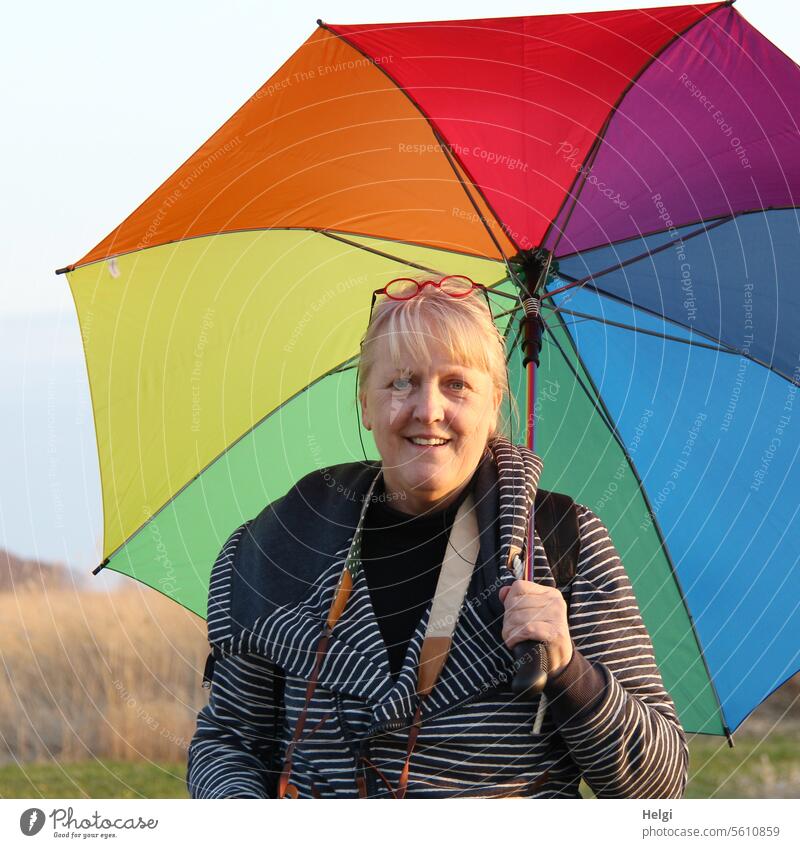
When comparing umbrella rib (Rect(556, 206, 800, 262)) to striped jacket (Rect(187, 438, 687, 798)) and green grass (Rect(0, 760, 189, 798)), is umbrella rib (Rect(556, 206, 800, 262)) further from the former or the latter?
green grass (Rect(0, 760, 189, 798))

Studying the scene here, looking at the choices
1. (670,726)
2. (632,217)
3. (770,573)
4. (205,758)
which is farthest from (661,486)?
(205,758)

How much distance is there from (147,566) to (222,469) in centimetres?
32

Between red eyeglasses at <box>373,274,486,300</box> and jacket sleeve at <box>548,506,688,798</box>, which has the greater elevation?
red eyeglasses at <box>373,274,486,300</box>

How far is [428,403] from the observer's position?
86.9 inches

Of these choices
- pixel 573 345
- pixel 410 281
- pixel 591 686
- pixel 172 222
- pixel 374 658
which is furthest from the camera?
pixel 573 345

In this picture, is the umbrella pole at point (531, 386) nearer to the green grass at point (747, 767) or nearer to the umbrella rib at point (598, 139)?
the umbrella rib at point (598, 139)

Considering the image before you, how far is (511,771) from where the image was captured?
83.6 inches

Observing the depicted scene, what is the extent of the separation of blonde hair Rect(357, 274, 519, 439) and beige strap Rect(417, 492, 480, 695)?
1.11ft

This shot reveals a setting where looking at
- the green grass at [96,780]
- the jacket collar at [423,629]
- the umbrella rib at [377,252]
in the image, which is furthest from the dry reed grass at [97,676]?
the jacket collar at [423,629]

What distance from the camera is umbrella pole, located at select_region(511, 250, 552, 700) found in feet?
6.56

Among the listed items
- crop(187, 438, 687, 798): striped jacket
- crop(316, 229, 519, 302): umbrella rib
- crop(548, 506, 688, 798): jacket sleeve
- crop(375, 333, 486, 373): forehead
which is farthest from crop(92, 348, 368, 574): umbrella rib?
crop(548, 506, 688, 798): jacket sleeve

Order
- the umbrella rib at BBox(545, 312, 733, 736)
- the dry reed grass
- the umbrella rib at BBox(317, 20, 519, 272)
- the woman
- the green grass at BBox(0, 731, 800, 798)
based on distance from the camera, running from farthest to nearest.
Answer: the dry reed grass < the green grass at BBox(0, 731, 800, 798) < the umbrella rib at BBox(545, 312, 733, 736) < the umbrella rib at BBox(317, 20, 519, 272) < the woman

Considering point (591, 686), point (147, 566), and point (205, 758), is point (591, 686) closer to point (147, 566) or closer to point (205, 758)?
point (205, 758)

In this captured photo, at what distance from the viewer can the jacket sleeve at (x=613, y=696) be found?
6.61ft
